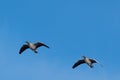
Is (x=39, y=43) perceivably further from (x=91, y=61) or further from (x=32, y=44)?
(x=91, y=61)

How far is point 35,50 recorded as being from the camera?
85.6m

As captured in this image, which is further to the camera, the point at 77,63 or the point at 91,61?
the point at 77,63

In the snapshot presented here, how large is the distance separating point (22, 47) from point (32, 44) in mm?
4120

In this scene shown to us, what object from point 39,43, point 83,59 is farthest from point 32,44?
point 83,59

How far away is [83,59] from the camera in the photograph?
9106 centimetres

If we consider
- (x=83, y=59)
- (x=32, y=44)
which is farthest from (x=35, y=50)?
(x=83, y=59)

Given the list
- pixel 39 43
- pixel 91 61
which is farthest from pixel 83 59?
pixel 39 43

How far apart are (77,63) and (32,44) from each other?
10.8 m

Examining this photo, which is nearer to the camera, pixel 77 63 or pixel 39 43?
pixel 39 43

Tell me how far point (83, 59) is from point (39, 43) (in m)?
7.89

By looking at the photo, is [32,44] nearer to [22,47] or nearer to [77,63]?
[22,47]

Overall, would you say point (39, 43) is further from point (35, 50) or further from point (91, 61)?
point (91, 61)

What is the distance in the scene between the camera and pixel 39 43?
Answer: 88.2 metres

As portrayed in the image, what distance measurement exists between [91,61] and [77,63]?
243 inches
